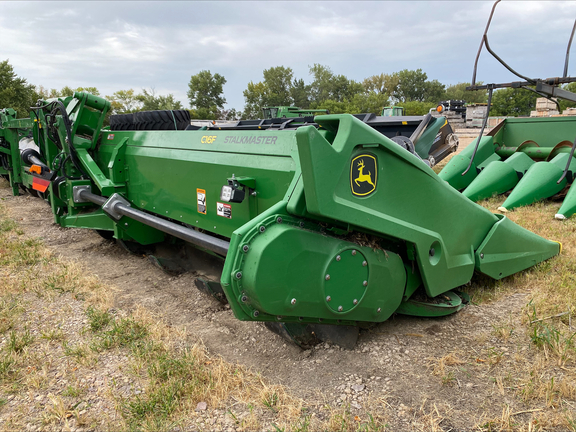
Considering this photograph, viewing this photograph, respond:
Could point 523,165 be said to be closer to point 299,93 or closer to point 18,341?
point 18,341

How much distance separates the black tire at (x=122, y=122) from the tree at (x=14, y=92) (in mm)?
31642

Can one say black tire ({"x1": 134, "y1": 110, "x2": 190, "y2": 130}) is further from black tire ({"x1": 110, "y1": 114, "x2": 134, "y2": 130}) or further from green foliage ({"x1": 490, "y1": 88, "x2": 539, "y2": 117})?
green foliage ({"x1": 490, "y1": 88, "x2": 539, "y2": 117})

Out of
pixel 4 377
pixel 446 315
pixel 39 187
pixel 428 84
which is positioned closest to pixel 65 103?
pixel 39 187

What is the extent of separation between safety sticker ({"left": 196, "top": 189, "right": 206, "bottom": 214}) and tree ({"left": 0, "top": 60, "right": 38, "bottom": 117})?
114 ft

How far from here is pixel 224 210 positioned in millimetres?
3055

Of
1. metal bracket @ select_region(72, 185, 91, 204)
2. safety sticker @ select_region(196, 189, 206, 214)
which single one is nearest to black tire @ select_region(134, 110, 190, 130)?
metal bracket @ select_region(72, 185, 91, 204)

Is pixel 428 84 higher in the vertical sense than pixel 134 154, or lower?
higher

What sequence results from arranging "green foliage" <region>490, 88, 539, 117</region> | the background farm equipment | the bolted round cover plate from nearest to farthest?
1. the bolted round cover plate
2. the background farm equipment
3. "green foliage" <region>490, 88, 539, 117</region>

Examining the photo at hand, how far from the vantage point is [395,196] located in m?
2.26

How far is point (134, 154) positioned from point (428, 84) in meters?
67.5

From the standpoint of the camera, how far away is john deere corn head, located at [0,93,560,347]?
1.99 m

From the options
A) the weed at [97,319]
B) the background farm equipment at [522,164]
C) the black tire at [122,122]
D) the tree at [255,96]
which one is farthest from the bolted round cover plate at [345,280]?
the tree at [255,96]

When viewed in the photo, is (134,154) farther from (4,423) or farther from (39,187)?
(4,423)

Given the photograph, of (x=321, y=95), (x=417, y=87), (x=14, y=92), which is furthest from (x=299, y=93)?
(x=14, y=92)
